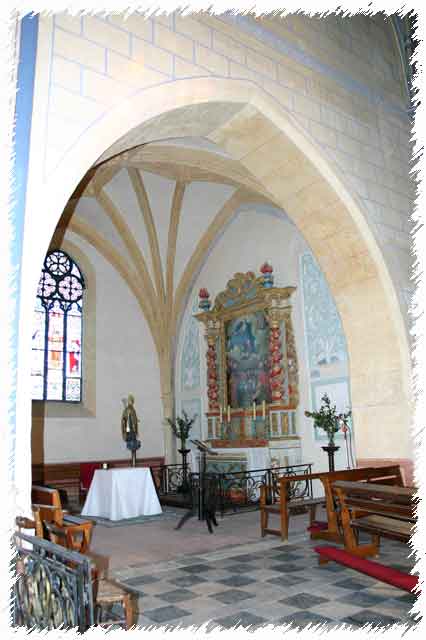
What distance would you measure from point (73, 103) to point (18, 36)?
0.54m

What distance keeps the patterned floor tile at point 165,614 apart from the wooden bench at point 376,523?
1.20 metres

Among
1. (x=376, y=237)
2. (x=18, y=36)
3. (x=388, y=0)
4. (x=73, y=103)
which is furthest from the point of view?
(x=376, y=237)

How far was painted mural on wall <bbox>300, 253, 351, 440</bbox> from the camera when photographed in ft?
30.0

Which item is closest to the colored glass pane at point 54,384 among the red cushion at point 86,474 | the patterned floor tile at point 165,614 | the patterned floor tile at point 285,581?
the red cushion at point 86,474

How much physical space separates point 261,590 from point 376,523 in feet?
3.57

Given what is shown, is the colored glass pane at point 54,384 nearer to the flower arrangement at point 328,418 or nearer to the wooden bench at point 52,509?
the flower arrangement at point 328,418

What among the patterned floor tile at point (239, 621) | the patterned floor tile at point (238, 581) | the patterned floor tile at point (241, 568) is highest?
the patterned floor tile at point (239, 621)

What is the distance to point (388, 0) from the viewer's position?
4656 millimetres

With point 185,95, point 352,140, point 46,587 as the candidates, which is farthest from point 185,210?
point 46,587

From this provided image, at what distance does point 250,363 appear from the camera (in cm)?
1108

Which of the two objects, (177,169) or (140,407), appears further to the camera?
(140,407)

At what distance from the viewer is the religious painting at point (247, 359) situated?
35.2 ft

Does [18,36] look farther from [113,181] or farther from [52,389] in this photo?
[52,389]

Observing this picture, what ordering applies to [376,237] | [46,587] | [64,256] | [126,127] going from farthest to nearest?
[64,256] < [376,237] < [126,127] < [46,587]
